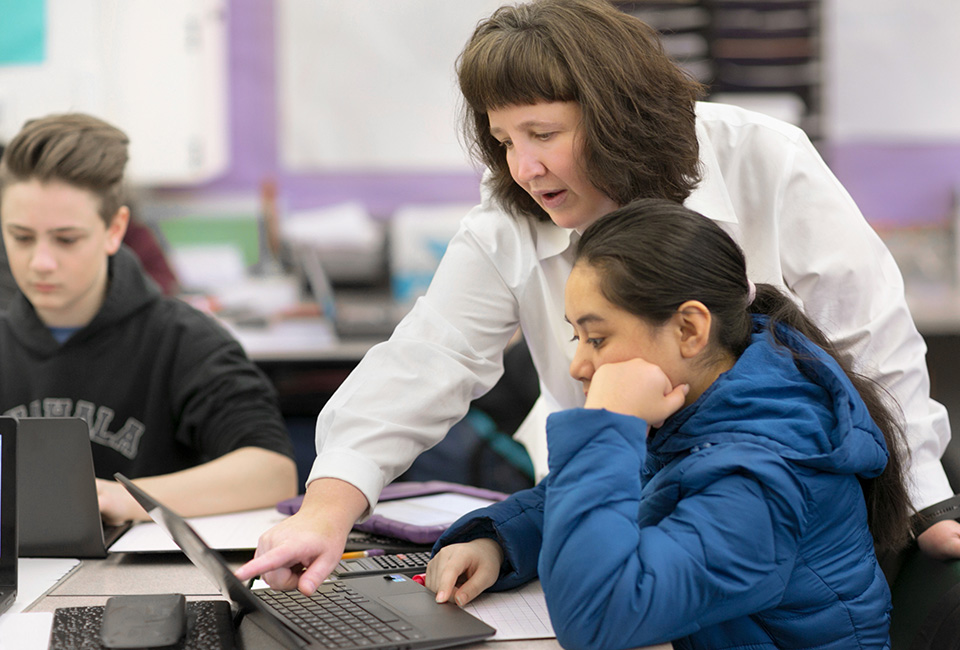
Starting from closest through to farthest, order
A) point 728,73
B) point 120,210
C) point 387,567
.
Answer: point 387,567 < point 120,210 < point 728,73

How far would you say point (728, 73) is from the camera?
10.2 ft

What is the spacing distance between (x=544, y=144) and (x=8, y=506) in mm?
753

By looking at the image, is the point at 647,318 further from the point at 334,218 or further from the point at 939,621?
the point at 334,218

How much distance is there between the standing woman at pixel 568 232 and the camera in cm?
120

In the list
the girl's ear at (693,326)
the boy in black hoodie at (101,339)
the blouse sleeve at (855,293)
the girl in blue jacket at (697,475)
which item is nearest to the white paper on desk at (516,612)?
the girl in blue jacket at (697,475)

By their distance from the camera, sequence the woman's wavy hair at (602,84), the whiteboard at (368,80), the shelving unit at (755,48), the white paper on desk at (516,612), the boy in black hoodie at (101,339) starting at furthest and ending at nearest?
the whiteboard at (368,80), the shelving unit at (755,48), the boy in black hoodie at (101,339), the woman's wavy hair at (602,84), the white paper on desk at (516,612)

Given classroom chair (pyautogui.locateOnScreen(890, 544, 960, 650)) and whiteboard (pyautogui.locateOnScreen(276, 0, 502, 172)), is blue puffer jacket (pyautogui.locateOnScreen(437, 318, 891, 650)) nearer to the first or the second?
classroom chair (pyautogui.locateOnScreen(890, 544, 960, 650))

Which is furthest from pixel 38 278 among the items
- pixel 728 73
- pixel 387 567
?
pixel 728 73

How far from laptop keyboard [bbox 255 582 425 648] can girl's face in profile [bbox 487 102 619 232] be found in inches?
21.3

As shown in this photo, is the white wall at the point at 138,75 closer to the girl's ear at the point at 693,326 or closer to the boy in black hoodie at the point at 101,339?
the boy in black hoodie at the point at 101,339

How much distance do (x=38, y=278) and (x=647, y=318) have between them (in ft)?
4.01

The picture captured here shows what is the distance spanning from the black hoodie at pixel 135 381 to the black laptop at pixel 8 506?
0.65m

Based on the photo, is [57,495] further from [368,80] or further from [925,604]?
[368,80]

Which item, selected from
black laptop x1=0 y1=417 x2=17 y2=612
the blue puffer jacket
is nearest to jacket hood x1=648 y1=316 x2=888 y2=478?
the blue puffer jacket
